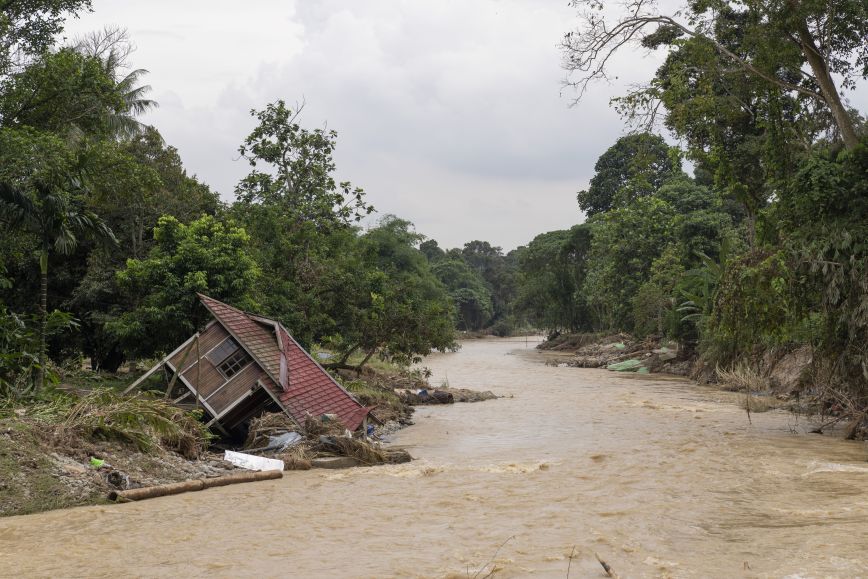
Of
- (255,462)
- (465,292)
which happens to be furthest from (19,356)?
(465,292)

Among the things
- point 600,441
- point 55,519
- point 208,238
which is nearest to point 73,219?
point 208,238

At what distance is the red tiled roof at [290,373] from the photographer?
47.5ft

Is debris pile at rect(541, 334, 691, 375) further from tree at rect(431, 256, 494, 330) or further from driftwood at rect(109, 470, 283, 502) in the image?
tree at rect(431, 256, 494, 330)

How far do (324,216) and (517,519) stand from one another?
17928 mm

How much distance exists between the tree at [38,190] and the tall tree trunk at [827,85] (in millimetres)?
13616

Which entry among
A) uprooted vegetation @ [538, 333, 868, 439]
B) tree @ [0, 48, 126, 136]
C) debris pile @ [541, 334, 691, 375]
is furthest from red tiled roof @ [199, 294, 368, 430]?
debris pile @ [541, 334, 691, 375]

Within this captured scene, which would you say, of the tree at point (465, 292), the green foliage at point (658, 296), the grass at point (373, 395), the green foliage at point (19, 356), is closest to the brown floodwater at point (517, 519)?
the green foliage at point (19, 356)

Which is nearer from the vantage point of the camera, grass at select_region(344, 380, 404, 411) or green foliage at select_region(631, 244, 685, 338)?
grass at select_region(344, 380, 404, 411)

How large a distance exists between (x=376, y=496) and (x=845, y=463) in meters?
7.23

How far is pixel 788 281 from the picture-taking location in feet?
45.5

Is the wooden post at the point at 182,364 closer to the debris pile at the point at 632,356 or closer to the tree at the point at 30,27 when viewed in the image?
the tree at the point at 30,27

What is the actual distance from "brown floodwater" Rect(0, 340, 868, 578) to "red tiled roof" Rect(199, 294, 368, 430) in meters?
1.73

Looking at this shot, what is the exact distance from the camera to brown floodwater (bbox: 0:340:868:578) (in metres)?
7.39

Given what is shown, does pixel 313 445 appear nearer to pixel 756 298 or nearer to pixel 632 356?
pixel 756 298
